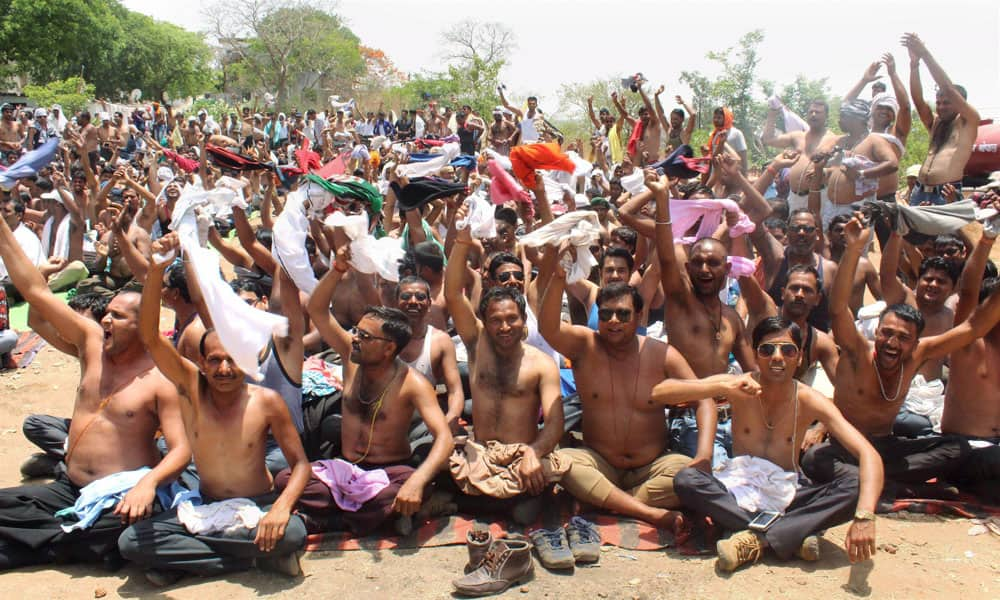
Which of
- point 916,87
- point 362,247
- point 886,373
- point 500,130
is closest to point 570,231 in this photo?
point 362,247

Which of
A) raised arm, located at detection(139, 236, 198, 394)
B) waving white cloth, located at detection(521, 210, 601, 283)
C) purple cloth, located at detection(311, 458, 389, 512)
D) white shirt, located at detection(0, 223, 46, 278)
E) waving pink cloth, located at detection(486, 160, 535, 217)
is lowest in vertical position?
purple cloth, located at detection(311, 458, 389, 512)

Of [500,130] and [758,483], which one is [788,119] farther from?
[758,483]

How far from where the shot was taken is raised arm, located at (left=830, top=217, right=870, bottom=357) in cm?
445

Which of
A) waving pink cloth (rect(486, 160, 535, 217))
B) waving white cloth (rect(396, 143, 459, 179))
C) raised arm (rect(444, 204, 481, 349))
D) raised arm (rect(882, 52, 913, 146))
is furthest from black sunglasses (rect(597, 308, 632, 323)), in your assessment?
raised arm (rect(882, 52, 913, 146))

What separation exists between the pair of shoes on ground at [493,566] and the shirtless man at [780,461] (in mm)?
914

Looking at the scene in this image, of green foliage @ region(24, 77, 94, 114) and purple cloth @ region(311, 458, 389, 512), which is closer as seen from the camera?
purple cloth @ region(311, 458, 389, 512)

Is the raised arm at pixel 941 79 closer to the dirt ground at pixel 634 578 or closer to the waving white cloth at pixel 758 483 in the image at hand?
the dirt ground at pixel 634 578

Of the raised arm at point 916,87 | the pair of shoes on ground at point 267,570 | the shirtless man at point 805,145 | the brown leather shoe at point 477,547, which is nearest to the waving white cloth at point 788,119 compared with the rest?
the shirtless man at point 805,145

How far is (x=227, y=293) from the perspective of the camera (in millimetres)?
3803

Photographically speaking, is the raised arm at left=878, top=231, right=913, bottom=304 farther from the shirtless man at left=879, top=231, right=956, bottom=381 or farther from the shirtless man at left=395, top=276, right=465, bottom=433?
the shirtless man at left=395, top=276, right=465, bottom=433

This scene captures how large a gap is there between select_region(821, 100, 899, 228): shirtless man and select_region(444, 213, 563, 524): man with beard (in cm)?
427

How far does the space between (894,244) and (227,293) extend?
4.51 metres

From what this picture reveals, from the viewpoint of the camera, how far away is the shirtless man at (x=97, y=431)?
407cm

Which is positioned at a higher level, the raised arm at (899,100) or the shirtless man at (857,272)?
the raised arm at (899,100)
